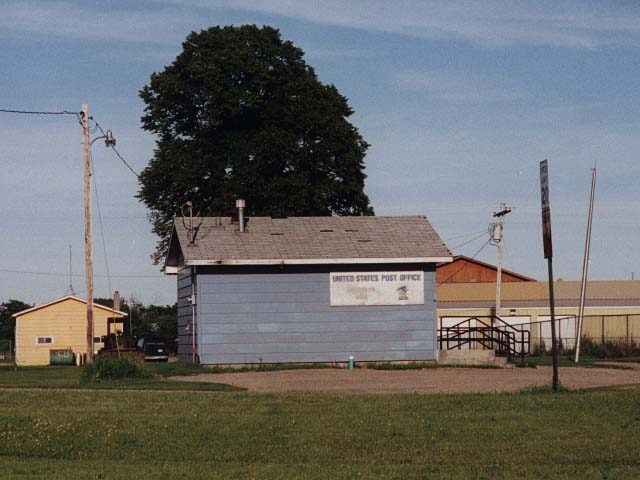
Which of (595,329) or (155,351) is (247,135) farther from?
(595,329)

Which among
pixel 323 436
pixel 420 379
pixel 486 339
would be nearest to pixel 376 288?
pixel 486 339

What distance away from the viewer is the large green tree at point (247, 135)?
49.3 meters

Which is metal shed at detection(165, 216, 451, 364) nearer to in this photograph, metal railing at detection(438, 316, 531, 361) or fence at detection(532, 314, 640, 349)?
metal railing at detection(438, 316, 531, 361)

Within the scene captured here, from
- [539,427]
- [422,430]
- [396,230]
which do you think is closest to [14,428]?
[422,430]

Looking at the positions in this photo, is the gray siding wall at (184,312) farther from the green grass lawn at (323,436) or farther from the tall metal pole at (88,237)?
the green grass lawn at (323,436)

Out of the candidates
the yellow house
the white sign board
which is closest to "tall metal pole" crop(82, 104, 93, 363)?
the white sign board

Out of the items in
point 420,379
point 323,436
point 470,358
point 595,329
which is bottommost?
point 323,436

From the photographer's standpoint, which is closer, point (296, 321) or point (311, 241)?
point (296, 321)

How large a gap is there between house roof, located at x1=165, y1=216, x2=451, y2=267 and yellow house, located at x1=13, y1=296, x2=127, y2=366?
3078cm

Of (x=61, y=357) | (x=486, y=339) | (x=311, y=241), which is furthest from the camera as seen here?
(x=61, y=357)

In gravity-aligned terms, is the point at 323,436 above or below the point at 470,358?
below

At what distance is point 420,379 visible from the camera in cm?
2684

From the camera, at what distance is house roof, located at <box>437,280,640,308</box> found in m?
65.4

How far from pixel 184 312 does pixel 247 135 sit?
14.8 m
